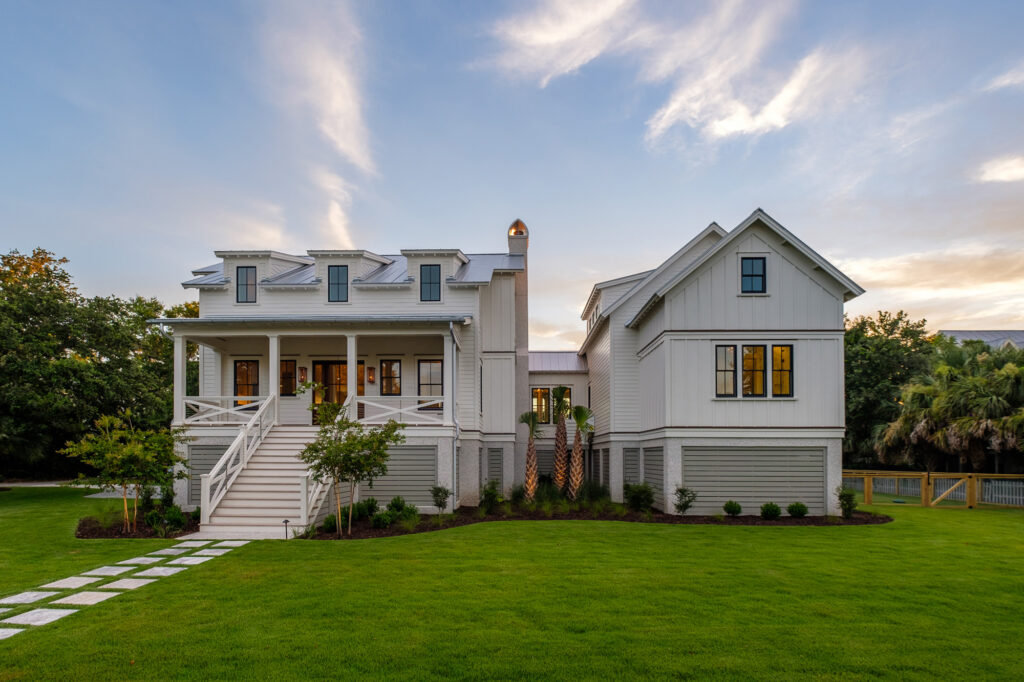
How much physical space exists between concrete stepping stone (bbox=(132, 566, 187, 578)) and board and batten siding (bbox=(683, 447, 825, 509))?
42.0 ft

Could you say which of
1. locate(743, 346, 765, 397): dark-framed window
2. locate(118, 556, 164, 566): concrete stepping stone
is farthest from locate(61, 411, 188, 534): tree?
locate(743, 346, 765, 397): dark-framed window

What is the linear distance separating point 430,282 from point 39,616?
15543 millimetres

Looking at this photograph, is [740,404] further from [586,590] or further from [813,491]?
[586,590]

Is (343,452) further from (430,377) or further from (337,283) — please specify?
(337,283)

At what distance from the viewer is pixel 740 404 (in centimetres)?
1812

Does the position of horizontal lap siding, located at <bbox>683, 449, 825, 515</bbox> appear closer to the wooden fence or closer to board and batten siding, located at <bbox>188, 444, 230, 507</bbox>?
the wooden fence

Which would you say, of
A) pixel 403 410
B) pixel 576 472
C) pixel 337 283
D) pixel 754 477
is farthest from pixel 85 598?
pixel 754 477

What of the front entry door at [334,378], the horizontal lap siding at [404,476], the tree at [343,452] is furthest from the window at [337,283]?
the tree at [343,452]

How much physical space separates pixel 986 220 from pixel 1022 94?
688 cm

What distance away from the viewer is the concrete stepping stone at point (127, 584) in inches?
367

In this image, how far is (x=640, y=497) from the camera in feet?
62.8

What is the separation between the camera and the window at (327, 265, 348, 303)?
72.6 feet

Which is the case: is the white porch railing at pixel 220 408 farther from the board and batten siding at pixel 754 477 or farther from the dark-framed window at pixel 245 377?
the board and batten siding at pixel 754 477

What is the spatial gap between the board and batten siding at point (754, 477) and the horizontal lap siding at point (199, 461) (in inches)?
520
